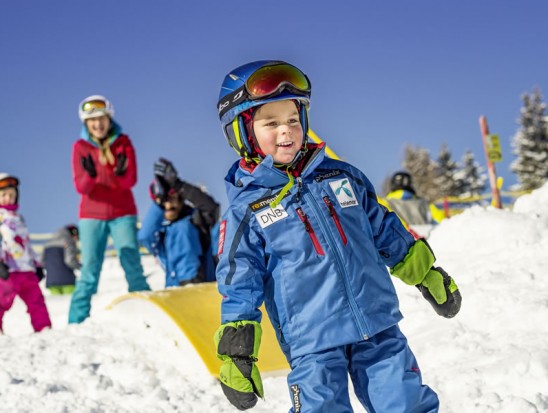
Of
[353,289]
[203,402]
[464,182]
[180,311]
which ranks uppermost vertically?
[353,289]

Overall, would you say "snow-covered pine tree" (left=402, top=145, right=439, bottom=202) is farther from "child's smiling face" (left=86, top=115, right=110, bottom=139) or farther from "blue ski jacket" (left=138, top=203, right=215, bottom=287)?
"child's smiling face" (left=86, top=115, right=110, bottom=139)

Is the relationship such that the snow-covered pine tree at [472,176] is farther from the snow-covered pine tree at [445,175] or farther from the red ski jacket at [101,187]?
the red ski jacket at [101,187]

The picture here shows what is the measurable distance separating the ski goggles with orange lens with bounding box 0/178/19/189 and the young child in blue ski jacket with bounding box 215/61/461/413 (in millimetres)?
4896

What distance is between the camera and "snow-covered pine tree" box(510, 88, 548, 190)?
3853cm

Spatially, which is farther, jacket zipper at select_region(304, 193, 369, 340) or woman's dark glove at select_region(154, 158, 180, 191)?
woman's dark glove at select_region(154, 158, 180, 191)

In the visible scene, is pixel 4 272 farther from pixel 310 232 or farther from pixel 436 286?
pixel 436 286

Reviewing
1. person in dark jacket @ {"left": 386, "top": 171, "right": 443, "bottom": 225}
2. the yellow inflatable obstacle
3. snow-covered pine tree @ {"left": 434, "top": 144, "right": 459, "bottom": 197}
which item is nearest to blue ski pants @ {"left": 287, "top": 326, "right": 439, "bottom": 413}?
the yellow inflatable obstacle

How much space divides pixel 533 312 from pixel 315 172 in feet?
7.09

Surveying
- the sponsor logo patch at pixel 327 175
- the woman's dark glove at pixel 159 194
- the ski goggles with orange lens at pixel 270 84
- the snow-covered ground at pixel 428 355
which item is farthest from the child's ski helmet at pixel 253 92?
the woman's dark glove at pixel 159 194

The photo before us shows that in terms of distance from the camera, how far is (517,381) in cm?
307

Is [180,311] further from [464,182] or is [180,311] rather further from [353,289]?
[464,182]

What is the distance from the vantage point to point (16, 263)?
6543 millimetres

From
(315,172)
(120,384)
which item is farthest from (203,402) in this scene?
(315,172)

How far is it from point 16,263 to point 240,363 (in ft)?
16.9
